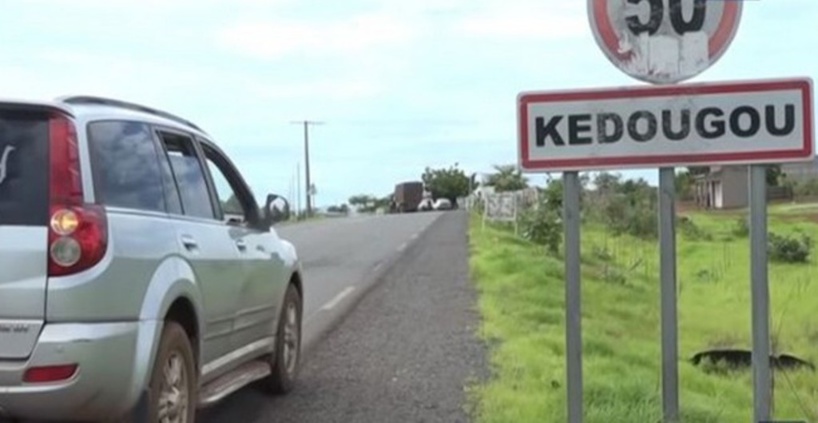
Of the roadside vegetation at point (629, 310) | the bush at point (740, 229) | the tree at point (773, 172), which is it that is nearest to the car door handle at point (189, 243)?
the roadside vegetation at point (629, 310)

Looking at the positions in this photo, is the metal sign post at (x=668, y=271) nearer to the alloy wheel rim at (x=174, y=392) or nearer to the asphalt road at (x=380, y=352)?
the asphalt road at (x=380, y=352)

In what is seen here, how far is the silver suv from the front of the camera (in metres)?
4.40

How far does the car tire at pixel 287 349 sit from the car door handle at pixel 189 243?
5.95 ft

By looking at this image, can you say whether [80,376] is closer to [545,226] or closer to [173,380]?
[173,380]

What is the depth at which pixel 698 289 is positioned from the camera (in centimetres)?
2202

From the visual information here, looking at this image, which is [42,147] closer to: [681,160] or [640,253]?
[681,160]

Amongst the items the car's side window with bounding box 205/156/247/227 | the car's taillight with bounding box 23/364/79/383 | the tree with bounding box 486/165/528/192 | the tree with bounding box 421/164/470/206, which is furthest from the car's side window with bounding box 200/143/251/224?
the tree with bounding box 421/164/470/206

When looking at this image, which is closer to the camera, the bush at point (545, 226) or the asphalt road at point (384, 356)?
the asphalt road at point (384, 356)

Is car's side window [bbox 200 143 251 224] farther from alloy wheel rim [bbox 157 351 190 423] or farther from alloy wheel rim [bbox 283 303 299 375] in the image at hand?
alloy wheel rim [bbox 157 351 190 423]

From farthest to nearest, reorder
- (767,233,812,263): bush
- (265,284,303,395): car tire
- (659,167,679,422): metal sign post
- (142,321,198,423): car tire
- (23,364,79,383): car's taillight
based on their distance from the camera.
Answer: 1. (767,233,812,263): bush
2. (265,284,303,395): car tire
3. (659,167,679,422): metal sign post
4. (142,321,198,423): car tire
5. (23,364,79,383): car's taillight

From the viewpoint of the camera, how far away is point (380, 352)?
9055mm

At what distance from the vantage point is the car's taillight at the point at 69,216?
444 cm

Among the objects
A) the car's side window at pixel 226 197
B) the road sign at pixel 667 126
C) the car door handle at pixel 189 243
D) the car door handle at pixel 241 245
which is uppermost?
the road sign at pixel 667 126

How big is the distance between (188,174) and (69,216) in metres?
1.60
